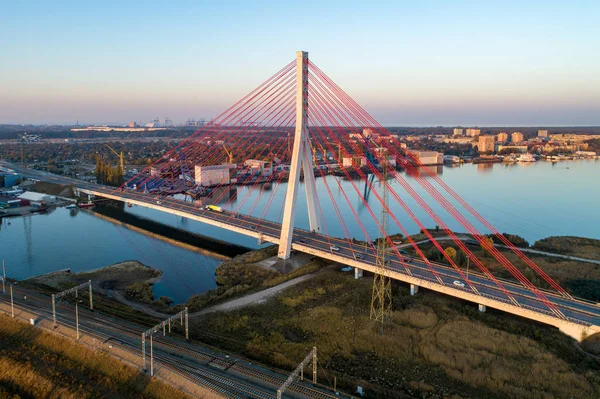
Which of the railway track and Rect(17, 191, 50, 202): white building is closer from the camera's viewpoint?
the railway track

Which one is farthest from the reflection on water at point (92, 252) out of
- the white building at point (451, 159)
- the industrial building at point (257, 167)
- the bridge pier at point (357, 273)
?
the white building at point (451, 159)

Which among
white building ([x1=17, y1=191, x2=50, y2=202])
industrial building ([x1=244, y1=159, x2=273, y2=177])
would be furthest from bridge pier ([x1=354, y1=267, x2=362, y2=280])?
industrial building ([x1=244, y1=159, x2=273, y2=177])

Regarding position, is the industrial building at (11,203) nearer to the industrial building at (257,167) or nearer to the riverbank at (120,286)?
the riverbank at (120,286)

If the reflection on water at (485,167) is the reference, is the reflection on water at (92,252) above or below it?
below

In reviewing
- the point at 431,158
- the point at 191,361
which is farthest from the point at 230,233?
the point at 431,158

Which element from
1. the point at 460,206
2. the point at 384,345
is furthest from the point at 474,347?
the point at 460,206

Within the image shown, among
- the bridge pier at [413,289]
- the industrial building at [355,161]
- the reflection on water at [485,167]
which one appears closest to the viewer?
the bridge pier at [413,289]

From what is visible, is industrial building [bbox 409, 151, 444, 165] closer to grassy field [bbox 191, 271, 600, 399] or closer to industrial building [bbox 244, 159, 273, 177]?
industrial building [bbox 244, 159, 273, 177]
